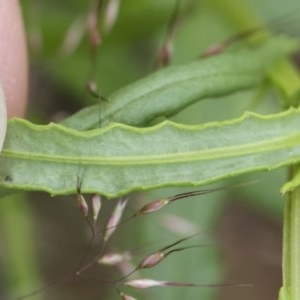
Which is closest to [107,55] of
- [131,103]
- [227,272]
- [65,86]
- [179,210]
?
[65,86]

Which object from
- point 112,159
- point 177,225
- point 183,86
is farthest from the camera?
point 177,225

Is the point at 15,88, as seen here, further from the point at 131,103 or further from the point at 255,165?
the point at 255,165

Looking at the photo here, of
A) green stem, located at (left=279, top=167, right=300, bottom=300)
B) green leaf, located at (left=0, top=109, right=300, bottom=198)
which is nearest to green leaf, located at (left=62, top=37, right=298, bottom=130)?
green leaf, located at (left=0, top=109, right=300, bottom=198)

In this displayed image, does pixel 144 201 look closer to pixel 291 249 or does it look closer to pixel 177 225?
pixel 177 225

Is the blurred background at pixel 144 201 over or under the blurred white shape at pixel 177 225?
over

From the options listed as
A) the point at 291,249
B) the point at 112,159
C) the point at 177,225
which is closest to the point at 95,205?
the point at 112,159

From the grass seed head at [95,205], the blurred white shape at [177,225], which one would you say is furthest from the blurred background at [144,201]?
the grass seed head at [95,205]

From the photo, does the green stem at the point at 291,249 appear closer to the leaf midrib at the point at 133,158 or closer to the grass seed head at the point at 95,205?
the leaf midrib at the point at 133,158
